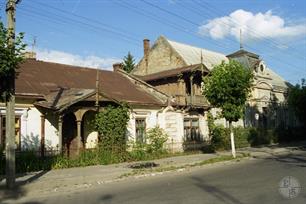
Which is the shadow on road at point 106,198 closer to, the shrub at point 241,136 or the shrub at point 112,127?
the shrub at point 112,127

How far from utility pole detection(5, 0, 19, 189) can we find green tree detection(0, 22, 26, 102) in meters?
0.12

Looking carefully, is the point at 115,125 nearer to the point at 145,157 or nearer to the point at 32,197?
the point at 145,157

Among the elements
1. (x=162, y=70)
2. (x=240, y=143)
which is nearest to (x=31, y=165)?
(x=240, y=143)

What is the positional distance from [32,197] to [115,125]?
11259mm

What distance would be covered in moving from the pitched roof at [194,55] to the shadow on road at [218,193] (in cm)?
2594

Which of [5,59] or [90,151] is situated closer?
[5,59]

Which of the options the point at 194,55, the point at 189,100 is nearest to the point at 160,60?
the point at 194,55

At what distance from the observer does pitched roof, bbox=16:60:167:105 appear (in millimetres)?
23667

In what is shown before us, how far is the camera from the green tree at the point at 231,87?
24.4 m

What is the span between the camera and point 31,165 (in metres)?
19.0

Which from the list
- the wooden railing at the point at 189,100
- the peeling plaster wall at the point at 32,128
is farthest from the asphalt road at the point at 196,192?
the wooden railing at the point at 189,100

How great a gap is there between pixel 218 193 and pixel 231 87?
1365cm

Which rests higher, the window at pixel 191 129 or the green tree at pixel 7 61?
the green tree at pixel 7 61

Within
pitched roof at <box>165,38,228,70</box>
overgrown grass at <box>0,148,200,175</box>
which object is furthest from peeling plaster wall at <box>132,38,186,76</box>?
overgrown grass at <box>0,148,200,175</box>
